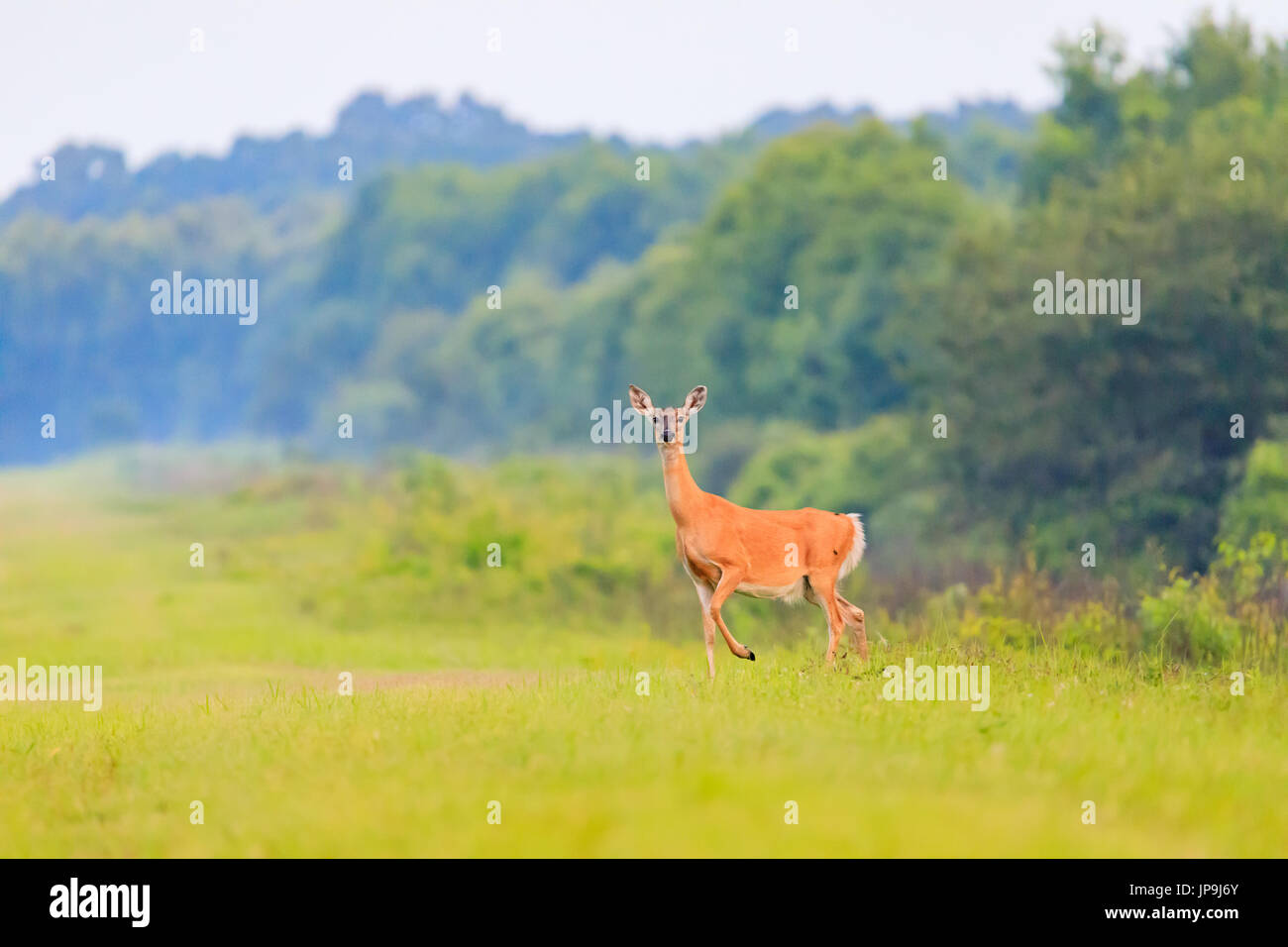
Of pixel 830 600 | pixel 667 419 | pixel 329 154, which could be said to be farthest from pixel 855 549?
pixel 329 154

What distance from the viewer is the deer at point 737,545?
13289 mm

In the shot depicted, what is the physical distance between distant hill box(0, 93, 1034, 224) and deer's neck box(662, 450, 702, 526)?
431 ft

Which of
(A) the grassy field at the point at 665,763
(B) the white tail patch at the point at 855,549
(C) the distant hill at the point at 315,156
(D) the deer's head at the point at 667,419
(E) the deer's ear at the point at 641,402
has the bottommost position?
(A) the grassy field at the point at 665,763

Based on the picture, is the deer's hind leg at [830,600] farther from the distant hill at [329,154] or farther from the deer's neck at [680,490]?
the distant hill at [329,154]

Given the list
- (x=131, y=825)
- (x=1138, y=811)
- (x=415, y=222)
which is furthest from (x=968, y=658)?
(x=415, y=222)

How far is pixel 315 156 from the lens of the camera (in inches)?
7298

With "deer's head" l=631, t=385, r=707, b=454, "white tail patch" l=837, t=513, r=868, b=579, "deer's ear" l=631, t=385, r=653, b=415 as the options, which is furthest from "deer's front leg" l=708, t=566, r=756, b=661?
"deer's ear" l=631, t=385, r=653, b=415

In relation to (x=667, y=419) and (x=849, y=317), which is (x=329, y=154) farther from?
(x=667, y=419)

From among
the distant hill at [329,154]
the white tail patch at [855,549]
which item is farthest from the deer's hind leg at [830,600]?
the distant hill at [329,154]

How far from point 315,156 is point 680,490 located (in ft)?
591
